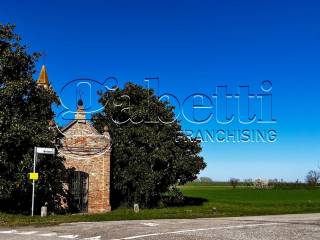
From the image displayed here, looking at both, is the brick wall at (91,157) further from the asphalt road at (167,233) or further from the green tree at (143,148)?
the asphalt road at (167,233)

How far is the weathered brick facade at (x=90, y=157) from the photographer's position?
35375 millimetres

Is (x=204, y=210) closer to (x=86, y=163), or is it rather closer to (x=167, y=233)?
(x=86, y=163)

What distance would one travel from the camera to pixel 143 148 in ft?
135

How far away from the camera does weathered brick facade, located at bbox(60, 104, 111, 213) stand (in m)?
35.4

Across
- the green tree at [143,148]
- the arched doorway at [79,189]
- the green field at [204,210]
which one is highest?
the green tree at [143,148]

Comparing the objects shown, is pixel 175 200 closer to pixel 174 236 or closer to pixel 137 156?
pixel 137 156

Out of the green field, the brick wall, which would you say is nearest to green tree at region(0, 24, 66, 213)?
the green field

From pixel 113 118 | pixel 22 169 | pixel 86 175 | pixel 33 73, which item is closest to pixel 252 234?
pixel 22 169

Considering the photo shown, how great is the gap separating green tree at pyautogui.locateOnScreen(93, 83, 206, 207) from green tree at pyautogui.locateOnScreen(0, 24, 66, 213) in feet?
33.0

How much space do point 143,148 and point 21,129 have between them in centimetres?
1548

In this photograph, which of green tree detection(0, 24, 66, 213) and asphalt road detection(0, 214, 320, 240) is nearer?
asphalt road detection(0, 214, 320, 240)

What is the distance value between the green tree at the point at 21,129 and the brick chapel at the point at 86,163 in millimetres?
4339

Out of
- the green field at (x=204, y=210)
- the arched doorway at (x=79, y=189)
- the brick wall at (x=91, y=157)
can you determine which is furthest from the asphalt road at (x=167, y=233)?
the brick wall at (x=91, y=157)

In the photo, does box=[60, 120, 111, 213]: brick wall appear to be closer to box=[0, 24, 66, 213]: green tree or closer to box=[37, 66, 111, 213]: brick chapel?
box=[37, 66, 111, 213]: brick chapel
